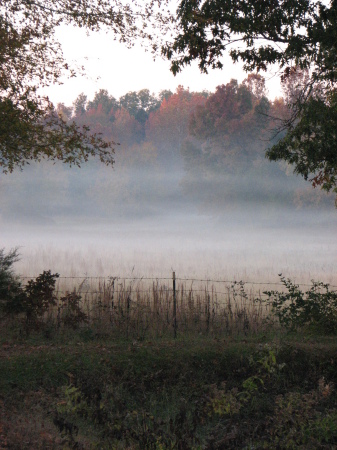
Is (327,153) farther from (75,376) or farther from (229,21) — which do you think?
(75,376)

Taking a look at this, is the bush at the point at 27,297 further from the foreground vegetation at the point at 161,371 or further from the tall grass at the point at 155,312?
the tall grass at the point at 155,312

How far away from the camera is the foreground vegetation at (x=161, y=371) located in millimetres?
7445

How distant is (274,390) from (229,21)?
877 centimetres

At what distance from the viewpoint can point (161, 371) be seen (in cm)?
1058

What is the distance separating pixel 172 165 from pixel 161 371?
170 feet

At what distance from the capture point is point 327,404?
978cm

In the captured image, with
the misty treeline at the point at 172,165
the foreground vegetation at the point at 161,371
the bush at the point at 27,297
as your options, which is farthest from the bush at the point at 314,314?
the misty treeline at the point at 172,165

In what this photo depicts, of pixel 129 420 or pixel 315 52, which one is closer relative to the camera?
pixel 129 420

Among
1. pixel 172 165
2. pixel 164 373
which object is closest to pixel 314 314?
pixel 164 373

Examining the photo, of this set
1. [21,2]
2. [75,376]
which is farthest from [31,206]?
[75,376]

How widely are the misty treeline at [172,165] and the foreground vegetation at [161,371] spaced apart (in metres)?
29.3

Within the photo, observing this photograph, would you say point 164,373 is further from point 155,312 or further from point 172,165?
point 172,165

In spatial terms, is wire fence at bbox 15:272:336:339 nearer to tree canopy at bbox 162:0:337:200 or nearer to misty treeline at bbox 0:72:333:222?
tree canopy at bbox 162:0:337:200

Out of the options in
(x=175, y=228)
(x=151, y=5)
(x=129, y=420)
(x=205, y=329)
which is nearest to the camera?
(x=129, y=420)
